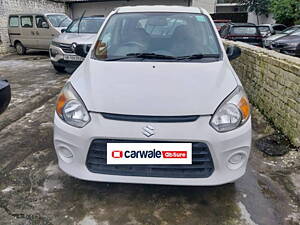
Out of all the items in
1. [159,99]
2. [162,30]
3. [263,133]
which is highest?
[162,30]

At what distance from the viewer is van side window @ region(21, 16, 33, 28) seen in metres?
11.2

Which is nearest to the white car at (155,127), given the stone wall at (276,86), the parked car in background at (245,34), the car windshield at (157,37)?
the car windshield at (157,37)

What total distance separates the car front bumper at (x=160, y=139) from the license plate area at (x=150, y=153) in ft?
0.16

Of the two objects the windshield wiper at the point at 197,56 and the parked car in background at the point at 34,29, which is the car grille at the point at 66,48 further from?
the windshield wiper at the point at 197,56

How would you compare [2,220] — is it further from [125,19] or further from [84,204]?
[125,19]

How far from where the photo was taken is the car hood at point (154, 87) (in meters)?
2.10

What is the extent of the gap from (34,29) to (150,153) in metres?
10.8

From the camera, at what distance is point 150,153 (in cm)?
206

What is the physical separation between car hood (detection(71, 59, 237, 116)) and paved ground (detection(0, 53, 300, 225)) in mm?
826

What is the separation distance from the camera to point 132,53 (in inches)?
115

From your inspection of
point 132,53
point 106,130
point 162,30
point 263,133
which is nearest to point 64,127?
point 106,130

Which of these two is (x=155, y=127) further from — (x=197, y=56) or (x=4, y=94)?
(x=4, y=94)

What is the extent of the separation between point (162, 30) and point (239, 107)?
4.91 ft

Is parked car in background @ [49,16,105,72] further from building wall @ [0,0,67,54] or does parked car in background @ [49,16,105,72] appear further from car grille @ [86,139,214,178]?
building wall @ [0,0,67,54]
